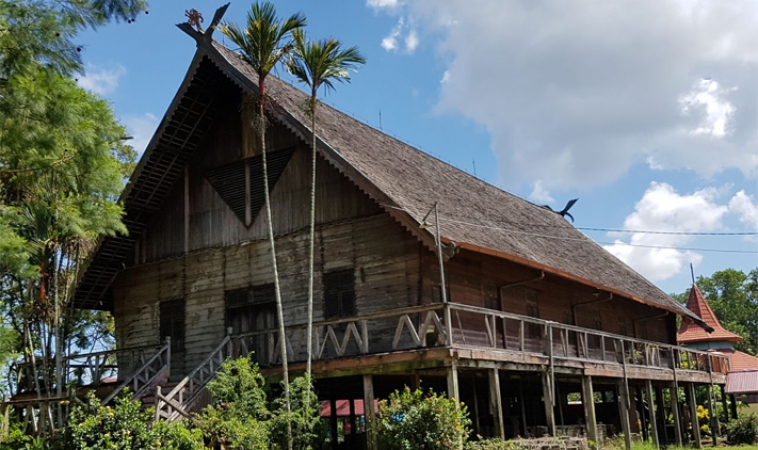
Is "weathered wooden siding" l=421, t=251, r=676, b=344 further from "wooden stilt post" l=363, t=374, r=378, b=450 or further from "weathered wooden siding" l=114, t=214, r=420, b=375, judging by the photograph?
"wooden stilt post" l=363, t=374, r=378, b=450

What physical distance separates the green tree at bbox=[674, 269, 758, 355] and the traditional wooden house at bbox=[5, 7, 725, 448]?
212ft

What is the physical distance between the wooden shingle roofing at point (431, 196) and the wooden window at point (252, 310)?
399 centimetres

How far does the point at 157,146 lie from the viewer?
21328 mm

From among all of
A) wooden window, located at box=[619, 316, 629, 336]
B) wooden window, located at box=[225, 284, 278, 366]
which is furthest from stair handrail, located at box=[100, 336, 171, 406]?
wooden window, located at box=[619, 316, 629, 336]

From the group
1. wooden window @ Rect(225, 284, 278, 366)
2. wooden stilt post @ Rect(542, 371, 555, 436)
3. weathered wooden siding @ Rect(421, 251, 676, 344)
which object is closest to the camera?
wooden stilt post @ Rect(542, 371, 555, 436)

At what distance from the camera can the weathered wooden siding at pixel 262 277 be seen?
61.2ft

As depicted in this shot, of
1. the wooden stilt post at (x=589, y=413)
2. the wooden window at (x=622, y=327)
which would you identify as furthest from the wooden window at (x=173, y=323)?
the wooden window at (x=622, y=327)

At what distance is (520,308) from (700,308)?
24.1m

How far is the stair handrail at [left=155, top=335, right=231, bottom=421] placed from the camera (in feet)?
52.3

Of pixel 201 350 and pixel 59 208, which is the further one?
pixel 201 350

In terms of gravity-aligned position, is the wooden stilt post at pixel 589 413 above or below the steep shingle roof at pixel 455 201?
below

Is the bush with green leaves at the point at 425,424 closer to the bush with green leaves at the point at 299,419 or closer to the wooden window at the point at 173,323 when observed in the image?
the bush with green leaves at the point at 299,419

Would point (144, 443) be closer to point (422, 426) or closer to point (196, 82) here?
point (422, 426)

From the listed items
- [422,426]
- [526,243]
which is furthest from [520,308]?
[422,426]
